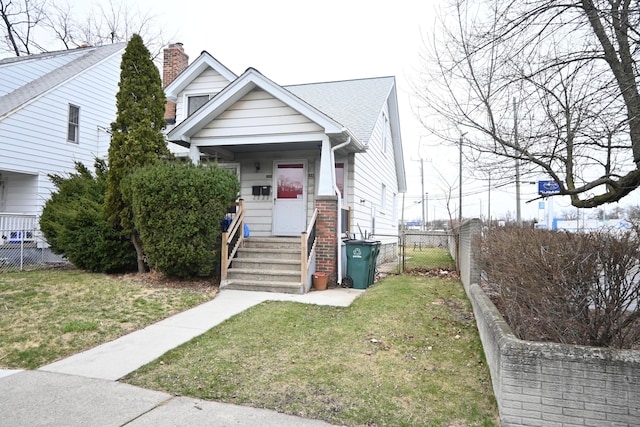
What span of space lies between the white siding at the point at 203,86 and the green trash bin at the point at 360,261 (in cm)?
726

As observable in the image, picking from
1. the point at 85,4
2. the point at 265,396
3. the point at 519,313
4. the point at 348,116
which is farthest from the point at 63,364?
the point at 85,4

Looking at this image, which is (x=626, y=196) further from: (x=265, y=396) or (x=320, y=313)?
(x=265, y=396)

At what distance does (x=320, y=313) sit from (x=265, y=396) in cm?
285

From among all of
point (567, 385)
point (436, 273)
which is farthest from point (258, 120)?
point (567, 385)

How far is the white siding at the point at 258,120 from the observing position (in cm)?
912

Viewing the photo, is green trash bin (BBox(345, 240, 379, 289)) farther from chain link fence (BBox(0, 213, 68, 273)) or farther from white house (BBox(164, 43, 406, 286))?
chain link fence (BBox(0, 213, 68, 273))

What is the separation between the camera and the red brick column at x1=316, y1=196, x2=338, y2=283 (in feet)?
28.4

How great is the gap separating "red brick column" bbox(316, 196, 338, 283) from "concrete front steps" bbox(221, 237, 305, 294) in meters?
0.52

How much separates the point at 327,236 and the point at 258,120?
3.26 m

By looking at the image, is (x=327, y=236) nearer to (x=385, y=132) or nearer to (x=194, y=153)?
(x=194, y=153)

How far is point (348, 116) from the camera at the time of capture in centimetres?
1222

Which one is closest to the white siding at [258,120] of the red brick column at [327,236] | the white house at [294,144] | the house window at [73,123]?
the white house at [294,144]

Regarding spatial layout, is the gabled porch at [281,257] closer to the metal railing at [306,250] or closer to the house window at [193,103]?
the metal railing at [306,250]

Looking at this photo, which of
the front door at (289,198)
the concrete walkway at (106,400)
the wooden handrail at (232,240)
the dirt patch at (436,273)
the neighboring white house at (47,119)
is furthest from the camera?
the neighboring white house at (47,119)
